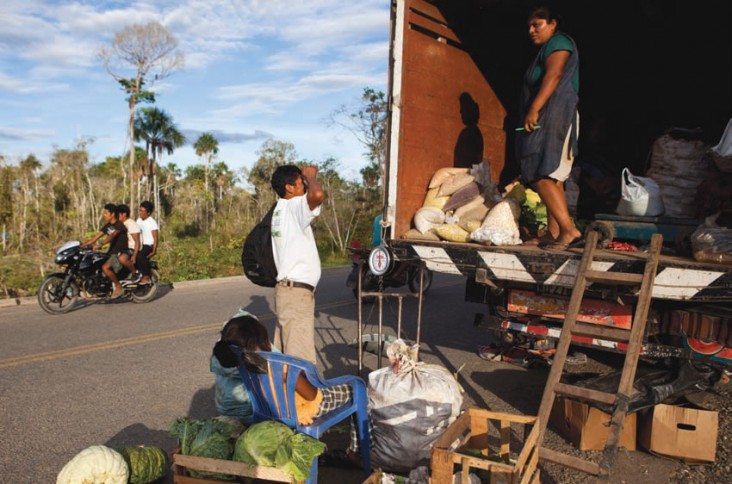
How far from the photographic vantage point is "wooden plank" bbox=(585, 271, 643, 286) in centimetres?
337

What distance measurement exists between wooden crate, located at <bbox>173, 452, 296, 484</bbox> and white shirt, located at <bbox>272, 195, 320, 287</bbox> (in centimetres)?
149

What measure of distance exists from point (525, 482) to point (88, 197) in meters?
19.2

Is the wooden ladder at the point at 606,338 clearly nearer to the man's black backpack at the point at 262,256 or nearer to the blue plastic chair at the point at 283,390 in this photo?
the blue plastic chair at the point at 283,390

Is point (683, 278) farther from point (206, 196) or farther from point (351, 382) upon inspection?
point (206, 196)

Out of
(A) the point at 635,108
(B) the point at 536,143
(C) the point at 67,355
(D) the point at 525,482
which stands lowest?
(C) the point at 67,355

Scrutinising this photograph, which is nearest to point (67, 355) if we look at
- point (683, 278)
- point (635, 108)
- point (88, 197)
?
point (683, 278)

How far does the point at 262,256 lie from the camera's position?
3.95 metres

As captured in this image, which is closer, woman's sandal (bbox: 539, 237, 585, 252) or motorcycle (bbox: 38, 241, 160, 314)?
woman's sandal (bbox: 539, 237, 585, 252)

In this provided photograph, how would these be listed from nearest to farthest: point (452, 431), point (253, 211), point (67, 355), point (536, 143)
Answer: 1. point (452, 431)
2. point (536, 143)
3. point (67, 355)
4. point (253, 211)

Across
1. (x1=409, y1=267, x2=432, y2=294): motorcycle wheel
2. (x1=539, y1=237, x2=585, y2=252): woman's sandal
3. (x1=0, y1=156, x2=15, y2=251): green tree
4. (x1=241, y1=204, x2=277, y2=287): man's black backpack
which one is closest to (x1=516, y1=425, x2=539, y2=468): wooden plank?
(x1=539, y1=237, x2=585, y2=252): woman's sandal

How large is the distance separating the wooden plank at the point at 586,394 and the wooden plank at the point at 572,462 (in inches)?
14.6

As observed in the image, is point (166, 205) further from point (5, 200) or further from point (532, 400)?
point (532, 400)

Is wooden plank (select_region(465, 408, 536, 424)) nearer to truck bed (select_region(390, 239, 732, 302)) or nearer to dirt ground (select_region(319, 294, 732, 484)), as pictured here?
dirt ground (select_region(319, 294, 732, 484))

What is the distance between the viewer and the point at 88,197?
18.6 m
